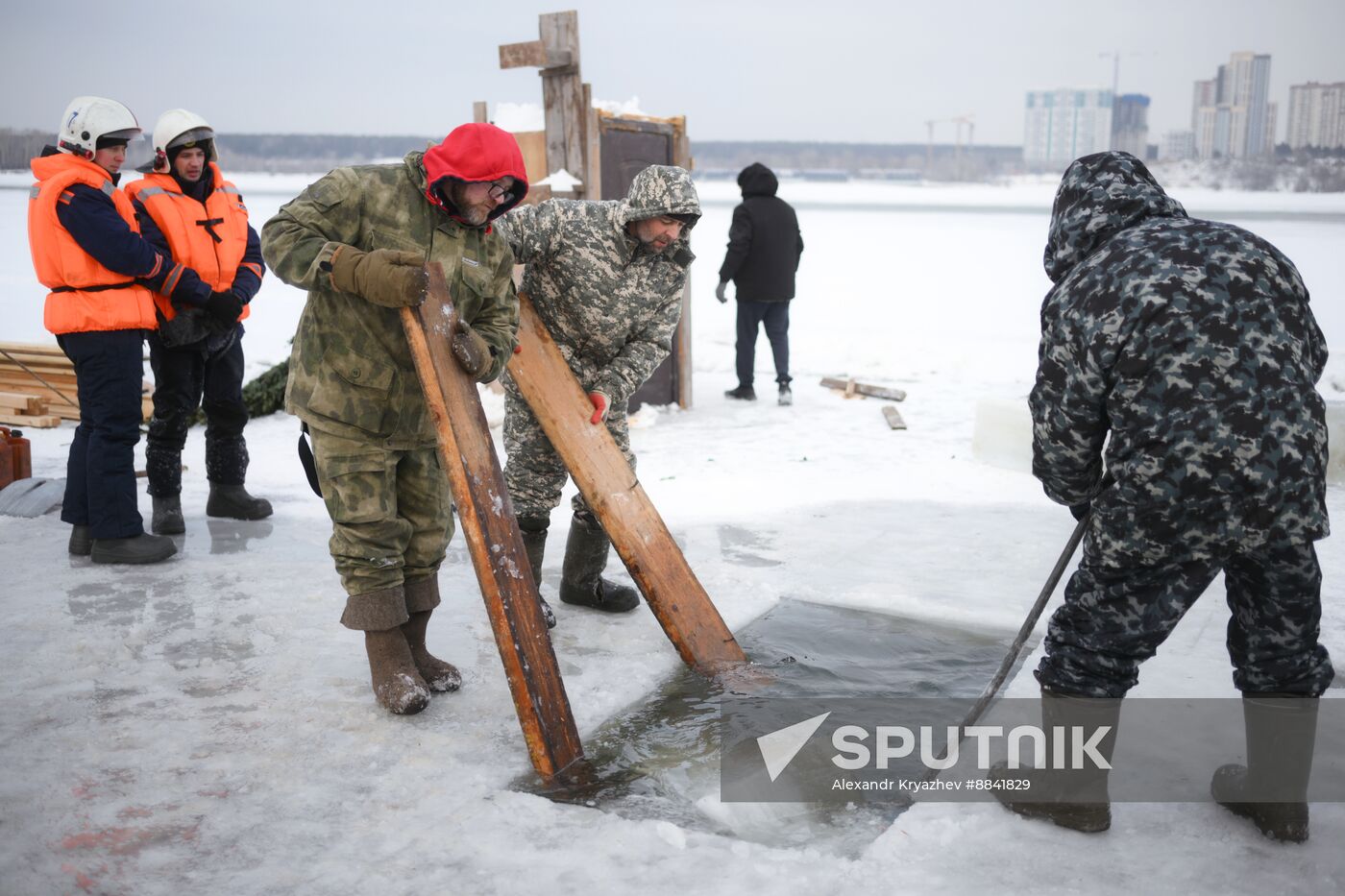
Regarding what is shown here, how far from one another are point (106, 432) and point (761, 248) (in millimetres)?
5859

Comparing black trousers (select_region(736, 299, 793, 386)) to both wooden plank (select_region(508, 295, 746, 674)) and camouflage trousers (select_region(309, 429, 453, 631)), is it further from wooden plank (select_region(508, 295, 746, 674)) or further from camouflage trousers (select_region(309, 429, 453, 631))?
camouflage trousers (select_region(309, 429, 453, 631))

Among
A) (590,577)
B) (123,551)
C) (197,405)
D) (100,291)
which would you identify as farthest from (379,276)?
(197,405)

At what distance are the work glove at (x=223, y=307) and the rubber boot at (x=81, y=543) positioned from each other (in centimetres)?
112

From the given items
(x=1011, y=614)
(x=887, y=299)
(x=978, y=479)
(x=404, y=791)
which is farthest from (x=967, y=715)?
(x=887, y=299)

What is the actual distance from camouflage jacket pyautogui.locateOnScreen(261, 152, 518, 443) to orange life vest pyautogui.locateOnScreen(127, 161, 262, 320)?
6.57 feet

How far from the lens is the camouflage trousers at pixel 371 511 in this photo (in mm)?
3451

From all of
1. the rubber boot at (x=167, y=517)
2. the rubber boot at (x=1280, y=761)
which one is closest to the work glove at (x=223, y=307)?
the rubber boot at (x=167, y=517)

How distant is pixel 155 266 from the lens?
4.89m

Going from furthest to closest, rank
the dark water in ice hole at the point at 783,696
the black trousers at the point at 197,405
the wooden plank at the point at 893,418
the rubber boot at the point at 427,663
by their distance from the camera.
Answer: the wooden plank at the point at 893,418
the black trousers at the point at 197,405
the rubber boot at the point at 427,663
the dark water in ice hole at the point at 783,696

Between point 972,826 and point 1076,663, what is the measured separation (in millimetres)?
497

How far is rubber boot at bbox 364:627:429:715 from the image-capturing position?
3.56m

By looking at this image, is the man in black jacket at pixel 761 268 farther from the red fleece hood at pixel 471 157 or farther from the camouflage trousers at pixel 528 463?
the red fleece hood at pixel 471 157

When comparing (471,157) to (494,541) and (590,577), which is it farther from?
(590,577)

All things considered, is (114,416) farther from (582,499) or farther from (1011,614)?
(1011,614)
